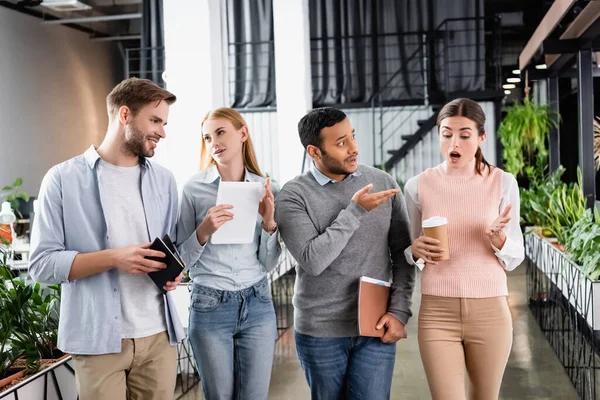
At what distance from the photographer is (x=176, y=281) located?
195 cm

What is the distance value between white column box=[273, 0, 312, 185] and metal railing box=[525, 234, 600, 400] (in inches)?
111

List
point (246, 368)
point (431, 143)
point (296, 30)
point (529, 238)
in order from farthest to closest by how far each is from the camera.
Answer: point (431, 143) < point (296, 30) < point (529, 238) < point (246, 368)

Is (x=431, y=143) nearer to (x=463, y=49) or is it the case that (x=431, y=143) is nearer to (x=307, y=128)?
(x=463, y=49)

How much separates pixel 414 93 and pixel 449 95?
1271mm

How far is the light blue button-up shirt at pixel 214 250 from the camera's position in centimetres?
222

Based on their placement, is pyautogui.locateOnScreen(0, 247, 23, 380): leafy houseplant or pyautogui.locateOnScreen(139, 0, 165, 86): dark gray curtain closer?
pyautogui.locateOnScreen(0, 247, 23, 380): leafy houseplant

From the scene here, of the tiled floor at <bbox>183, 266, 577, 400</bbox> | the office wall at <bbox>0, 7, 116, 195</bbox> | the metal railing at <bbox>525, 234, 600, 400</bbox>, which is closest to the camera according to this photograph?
the metal railing at <bbox>525, 234, 600, 400</bbox>

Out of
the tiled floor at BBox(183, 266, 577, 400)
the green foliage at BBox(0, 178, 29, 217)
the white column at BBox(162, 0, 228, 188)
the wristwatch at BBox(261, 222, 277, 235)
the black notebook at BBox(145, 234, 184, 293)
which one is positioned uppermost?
the white column at BBox(162, 0, 228, 188)

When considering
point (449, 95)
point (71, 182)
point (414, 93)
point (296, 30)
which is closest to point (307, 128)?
point (71, 182)

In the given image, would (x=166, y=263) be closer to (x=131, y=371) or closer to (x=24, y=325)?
(x=131, y=371)

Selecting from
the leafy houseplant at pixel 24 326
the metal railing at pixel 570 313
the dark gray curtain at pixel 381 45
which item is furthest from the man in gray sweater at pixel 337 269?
the dark gray curtain at pixel 381 45

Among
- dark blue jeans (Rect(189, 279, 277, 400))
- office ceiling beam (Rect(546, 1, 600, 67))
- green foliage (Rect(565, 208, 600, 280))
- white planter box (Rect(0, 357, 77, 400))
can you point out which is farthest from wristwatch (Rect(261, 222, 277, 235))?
office ceiling beam (Rect(546, 1, 600, 67))

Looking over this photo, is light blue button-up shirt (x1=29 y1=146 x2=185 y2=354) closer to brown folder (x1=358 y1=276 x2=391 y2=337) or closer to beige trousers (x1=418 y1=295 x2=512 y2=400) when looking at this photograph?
brown folder (x1=358 y1=276 x2=391 y2=337)

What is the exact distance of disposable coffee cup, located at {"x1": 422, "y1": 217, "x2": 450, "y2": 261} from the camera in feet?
6.69
